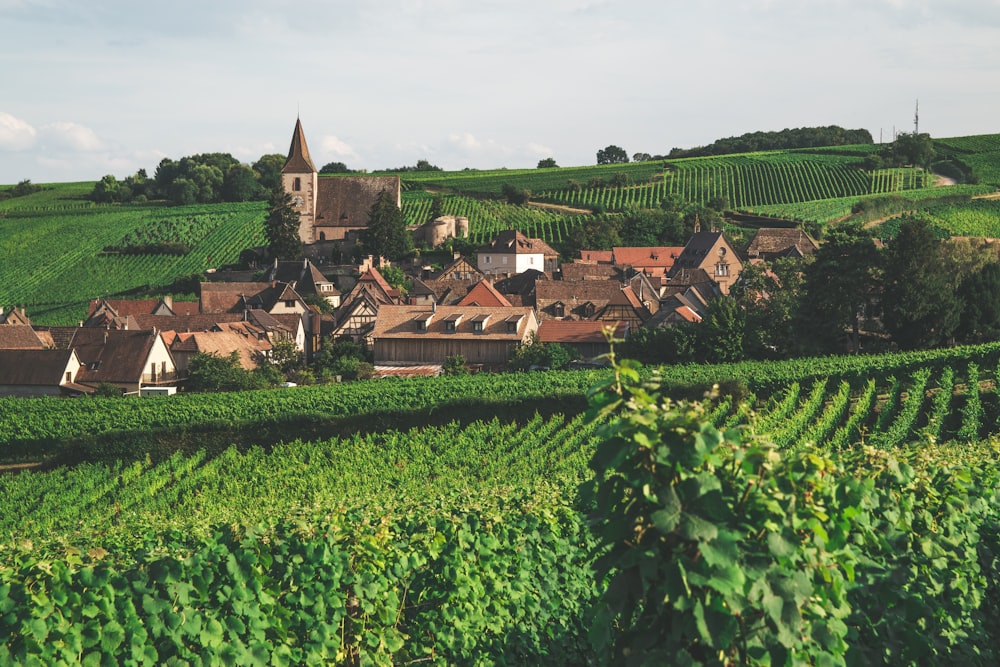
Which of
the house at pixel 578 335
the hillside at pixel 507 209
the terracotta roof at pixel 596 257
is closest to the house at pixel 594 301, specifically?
the house at pixel 578 335

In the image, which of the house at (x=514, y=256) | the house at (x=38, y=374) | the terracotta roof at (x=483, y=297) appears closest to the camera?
the house at (x=38, y=374)

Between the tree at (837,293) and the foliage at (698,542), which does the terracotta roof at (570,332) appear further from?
the foliage at (698,542)

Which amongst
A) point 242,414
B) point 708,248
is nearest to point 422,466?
point 242,414

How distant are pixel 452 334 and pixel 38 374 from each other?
2118cm

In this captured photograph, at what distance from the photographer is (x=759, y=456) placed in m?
7.19

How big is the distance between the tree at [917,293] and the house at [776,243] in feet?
102

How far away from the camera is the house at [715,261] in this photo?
80625mm

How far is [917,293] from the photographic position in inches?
1911

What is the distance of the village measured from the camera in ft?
178

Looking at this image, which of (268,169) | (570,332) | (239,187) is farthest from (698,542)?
(268,169)

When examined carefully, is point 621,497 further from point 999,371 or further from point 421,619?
point 999,371

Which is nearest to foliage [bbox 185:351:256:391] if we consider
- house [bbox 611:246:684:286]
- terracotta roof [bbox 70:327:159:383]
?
terracotta roof [bbox 70:327:159:383]

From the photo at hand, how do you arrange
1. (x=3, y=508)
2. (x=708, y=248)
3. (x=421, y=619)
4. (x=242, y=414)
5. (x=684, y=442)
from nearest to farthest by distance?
(x=684, y=442), (x=421, y=619), (x=3, y=508), (x=242, y=414), (x=708, y=248)

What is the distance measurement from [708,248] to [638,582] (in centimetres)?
7647
